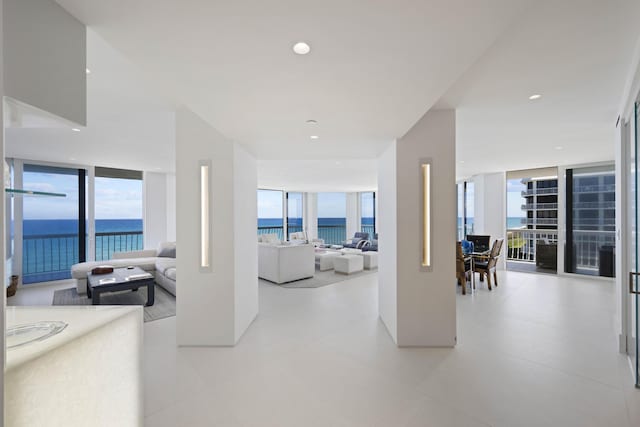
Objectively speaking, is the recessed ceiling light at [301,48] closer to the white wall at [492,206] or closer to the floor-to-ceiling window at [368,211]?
the white wall at [492,206]

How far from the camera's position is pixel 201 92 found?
6.59 ft

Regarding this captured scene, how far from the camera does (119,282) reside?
4363 millimetres

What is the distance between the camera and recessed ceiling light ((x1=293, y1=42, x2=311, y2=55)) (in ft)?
4.72

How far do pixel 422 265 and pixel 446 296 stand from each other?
0.43 metres

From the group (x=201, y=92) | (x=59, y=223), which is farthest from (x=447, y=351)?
(x=59, y=223)

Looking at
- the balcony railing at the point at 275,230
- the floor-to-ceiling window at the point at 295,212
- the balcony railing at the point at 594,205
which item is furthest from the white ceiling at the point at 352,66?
the floor-to-ceiling window at the point at 295,212

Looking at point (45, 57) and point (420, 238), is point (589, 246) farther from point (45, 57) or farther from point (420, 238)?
point (45, 57)

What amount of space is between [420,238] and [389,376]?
4.81 ft

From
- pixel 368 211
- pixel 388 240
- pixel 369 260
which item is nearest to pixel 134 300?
pixel 388 240

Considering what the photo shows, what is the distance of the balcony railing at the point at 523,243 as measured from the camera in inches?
321

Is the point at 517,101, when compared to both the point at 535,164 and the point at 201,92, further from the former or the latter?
the point at 535,164

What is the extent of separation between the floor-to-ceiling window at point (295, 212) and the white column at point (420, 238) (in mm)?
10478

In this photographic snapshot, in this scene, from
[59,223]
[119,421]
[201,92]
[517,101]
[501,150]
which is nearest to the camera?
[119,421]

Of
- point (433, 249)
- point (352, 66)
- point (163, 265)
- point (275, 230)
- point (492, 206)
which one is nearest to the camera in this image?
point (352, 66)
